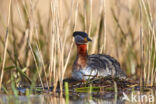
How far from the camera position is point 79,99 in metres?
7.13

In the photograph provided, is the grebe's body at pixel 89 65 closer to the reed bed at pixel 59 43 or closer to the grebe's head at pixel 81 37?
the grebe's head at pixel 81 37

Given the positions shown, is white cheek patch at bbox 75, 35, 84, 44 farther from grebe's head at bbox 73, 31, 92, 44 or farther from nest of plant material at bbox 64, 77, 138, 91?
nest of plant material at bbox 64, 77, 138, 91

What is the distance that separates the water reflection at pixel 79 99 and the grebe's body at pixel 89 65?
101 cm

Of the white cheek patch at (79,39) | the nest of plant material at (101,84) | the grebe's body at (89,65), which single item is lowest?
the nest of plant material at (101,84)

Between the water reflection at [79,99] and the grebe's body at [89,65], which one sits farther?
the grebe's body at [89,65]

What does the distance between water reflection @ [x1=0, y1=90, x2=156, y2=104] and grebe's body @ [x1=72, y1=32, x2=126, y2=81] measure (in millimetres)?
1006

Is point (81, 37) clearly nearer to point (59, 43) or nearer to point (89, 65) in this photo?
point (89, 65)

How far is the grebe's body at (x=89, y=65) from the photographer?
8.59 m

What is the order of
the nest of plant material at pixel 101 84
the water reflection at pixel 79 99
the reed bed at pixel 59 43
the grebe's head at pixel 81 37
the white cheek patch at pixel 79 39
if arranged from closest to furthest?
the water reflection at pixel 79 99, the reed bed at pixel 59 43, the nest of plant material at pixel 101 84, the grebe's head at pixel 81 37, the white cheek patch at pixel 79 39

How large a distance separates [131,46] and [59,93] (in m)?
3.56

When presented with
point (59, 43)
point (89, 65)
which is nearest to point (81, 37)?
point (89, 65)

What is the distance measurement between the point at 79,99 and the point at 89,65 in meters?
1.75

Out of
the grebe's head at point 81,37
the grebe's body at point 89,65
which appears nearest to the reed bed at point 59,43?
the grebe's head at point 81,37

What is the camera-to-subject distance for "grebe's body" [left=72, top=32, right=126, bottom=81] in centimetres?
859
